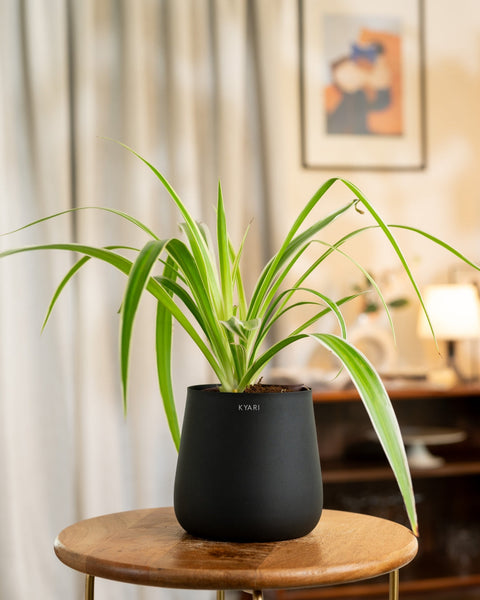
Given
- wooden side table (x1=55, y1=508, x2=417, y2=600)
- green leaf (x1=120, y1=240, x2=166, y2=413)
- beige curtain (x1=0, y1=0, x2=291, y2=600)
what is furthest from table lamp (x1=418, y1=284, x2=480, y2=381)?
green leaf (x1=120, y1=240, x2=166, y2=413)

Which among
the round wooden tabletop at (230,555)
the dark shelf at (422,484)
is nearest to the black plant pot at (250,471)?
the round wooden tabletop at (230,555)

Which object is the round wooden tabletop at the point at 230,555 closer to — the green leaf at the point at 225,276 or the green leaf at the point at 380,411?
the green leaf at the point at 380,411

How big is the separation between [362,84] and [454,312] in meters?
0.97

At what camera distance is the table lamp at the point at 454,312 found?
281cm

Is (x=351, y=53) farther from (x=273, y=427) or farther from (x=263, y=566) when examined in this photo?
(x=263, y=566)

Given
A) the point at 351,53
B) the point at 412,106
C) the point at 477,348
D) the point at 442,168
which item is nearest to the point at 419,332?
the point at 477,348

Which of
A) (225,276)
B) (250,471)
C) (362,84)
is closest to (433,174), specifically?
(362,84)

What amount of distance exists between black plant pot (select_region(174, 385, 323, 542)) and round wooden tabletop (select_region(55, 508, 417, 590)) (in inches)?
1.1

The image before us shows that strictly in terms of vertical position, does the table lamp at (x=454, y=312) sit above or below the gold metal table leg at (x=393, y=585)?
above

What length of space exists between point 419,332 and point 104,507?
1.30 metres

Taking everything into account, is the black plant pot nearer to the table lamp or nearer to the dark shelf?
the dark shelf

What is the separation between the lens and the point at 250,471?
108cm

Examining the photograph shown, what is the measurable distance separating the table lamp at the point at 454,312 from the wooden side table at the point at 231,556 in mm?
1685

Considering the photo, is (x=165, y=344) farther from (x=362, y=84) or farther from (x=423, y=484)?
(x=362, y=84)
